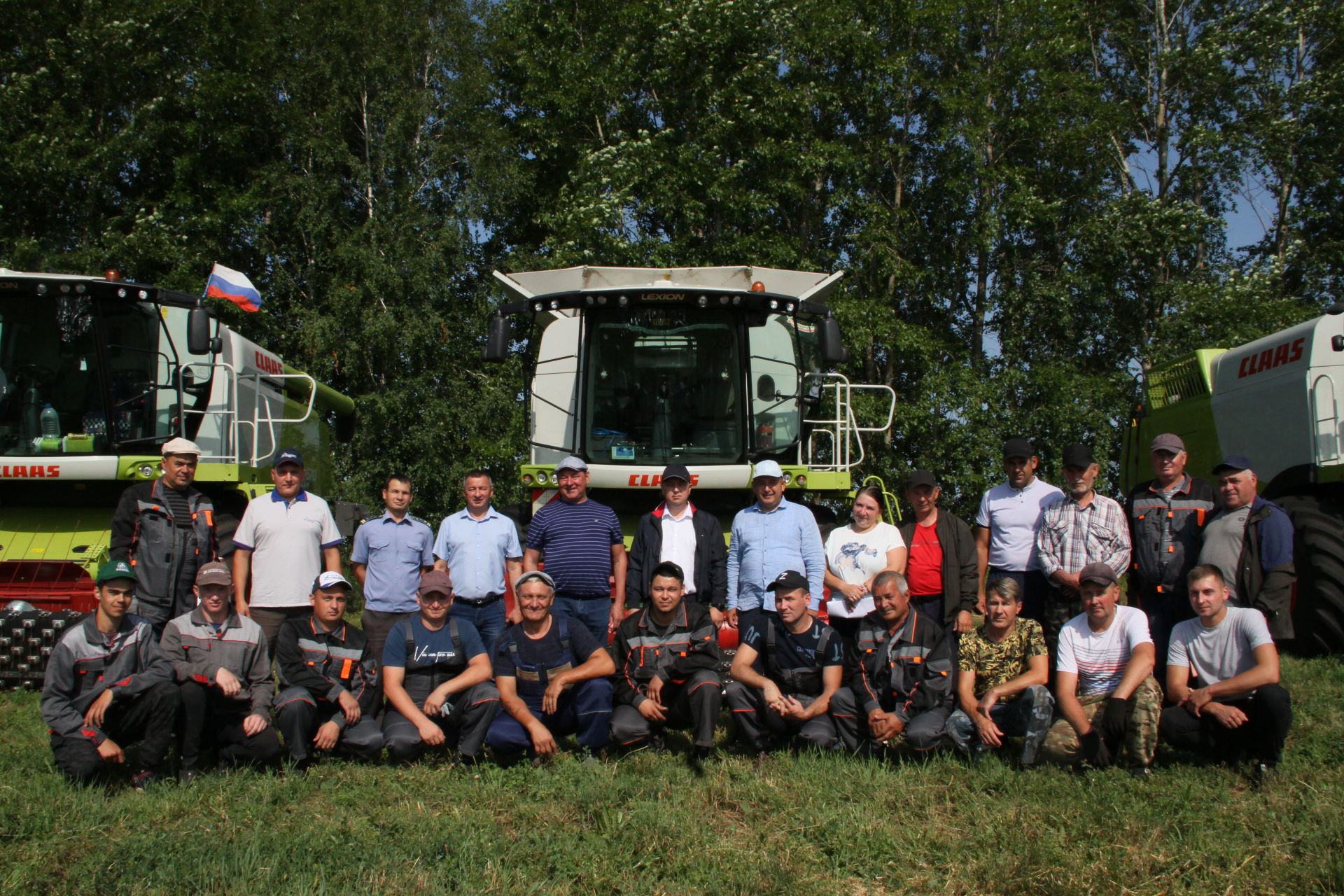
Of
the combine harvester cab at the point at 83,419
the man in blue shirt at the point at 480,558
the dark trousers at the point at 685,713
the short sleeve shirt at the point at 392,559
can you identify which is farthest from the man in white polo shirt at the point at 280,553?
the dark trousers at the point at 685,713

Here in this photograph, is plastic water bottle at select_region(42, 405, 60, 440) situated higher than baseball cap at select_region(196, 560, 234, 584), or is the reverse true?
plastic water bottle at select_region(42, 405, 60, 440)

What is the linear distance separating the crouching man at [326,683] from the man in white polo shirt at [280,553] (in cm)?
78

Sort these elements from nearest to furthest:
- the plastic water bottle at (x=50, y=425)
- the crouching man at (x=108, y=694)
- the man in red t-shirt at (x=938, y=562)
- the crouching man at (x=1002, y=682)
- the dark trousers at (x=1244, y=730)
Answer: the dark trousers at (x=1244, y=730) → the crouching man at (x=108, y=694) → the crouching man at (x=1002, y=682) → the man in red t-shirt at (x=938, y=562) → the plastic water bottle at (x=50, y=425)

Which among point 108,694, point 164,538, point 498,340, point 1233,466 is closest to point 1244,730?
point 1233,466

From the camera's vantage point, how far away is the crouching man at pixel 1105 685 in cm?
535

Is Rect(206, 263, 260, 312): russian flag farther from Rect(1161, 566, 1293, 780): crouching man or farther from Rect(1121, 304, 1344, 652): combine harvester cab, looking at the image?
Rect(1121, 304, 1344, 652): combine harvester cab

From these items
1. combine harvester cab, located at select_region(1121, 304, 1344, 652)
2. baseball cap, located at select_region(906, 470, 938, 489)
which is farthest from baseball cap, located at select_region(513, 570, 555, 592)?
combine harvester cab, located at select_region(1121, 304, 1344, 652)

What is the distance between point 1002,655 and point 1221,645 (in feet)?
3.64

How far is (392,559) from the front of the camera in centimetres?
689

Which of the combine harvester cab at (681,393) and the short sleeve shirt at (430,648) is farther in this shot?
the combine harvester cab at (681,393)

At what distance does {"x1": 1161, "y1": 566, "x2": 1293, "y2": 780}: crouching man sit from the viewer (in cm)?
521

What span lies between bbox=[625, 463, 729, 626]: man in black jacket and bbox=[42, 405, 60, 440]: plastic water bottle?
5.37 metres

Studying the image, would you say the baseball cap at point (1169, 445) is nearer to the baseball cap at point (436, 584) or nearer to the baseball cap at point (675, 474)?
the baseball cap at point (675, 474)

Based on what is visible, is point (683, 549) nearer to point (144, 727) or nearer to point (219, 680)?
point (219, 680)
